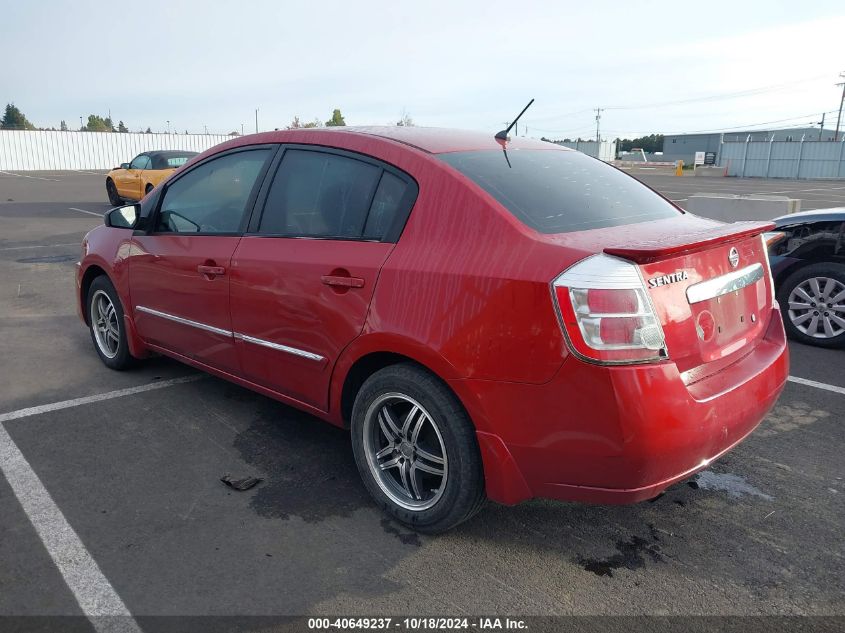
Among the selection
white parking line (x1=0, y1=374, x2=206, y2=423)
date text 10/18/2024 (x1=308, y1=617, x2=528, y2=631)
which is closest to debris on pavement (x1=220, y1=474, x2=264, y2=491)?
date text 10/18/2024 (x1=308, y1=617, x2=528, y2=631)

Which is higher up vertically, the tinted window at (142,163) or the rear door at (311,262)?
the tinted window at (142,163)

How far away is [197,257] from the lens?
12.8 ft

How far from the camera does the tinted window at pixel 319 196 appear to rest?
320 cm

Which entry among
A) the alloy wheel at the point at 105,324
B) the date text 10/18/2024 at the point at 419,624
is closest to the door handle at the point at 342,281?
the date text 10/18/2024 at the point at 419,624

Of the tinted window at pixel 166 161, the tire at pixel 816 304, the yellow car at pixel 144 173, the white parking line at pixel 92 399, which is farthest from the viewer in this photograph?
the tinted window at pixel 166 161

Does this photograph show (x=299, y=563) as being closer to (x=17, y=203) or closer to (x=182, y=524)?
(x=182, y=524)

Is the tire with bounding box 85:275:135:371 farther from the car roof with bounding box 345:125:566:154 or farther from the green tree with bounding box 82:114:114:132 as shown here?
the green tree with bounding box 82:114:114:132

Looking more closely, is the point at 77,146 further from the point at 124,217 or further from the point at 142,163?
the point at 124,217

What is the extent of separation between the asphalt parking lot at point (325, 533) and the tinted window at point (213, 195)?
1.16 metres

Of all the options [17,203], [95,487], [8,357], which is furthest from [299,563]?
[17,203]

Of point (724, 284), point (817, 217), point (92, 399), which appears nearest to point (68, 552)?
point (92, 399)

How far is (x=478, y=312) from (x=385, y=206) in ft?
2.56

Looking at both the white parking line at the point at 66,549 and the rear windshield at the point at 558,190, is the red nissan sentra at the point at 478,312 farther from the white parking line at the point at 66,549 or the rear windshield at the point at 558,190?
the white parking line at the point at 66,549

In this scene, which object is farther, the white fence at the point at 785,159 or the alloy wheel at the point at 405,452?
the white fence at the point at 785,159
